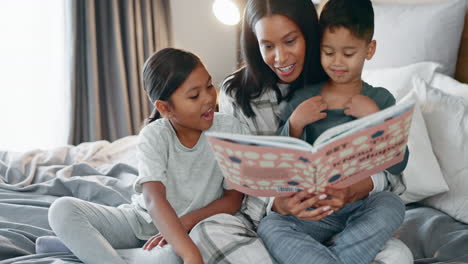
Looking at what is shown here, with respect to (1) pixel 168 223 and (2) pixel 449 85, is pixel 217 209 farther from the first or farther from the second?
(2) pixel 449 85

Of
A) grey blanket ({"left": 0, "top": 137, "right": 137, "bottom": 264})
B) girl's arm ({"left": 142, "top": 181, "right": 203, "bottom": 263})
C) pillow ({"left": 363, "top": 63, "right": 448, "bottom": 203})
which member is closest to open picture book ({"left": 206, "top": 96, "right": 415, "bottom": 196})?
girl's arm ({"left": 142, "top": 181, "right": 203, "bottom": 263})

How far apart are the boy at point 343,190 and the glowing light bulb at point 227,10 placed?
1.76 metres

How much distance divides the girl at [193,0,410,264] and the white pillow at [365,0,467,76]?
73 cm

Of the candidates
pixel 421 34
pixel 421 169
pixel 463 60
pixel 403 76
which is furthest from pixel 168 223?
pixel 463 60

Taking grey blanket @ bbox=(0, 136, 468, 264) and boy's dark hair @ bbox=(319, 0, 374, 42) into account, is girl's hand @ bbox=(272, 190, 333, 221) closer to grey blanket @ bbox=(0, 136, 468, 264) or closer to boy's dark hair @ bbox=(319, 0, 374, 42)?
grey blanket @ bbox=(0, 136, 468, 264)

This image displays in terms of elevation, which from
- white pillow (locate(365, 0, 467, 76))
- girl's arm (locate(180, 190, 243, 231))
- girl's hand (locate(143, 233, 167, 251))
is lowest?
girl's hand (locate(143, 233, 167, 251))

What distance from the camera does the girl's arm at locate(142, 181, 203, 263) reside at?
3.80 feet

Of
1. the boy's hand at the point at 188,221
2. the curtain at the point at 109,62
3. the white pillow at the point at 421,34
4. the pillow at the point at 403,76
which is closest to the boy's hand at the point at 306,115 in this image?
the boy's hand at the point at 188,221

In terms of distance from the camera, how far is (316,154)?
931 millimetres

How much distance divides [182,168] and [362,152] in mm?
579

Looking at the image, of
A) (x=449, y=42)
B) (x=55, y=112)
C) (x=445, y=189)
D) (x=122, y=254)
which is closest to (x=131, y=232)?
(x=122, y=254)

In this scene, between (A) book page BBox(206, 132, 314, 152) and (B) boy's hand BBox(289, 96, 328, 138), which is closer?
(A) book page BBox(206, 132, 314, 152)

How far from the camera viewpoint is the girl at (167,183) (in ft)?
3.98

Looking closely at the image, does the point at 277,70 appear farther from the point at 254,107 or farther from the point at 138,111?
the point at 138,111
